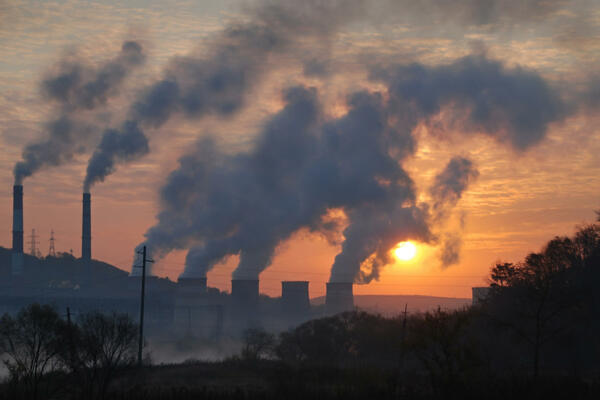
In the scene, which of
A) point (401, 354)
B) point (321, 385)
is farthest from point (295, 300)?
point (401, 354)

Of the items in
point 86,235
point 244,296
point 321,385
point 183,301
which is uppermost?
point 86,235

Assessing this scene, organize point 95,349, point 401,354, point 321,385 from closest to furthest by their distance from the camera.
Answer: point 401,354
point 95,349
point 321,385

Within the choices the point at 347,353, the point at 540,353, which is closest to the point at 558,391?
the point at 540,353

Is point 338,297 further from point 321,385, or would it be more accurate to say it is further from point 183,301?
point 321,385

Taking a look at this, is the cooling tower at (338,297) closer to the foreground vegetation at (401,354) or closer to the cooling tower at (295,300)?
the cooling tower at (295,300)

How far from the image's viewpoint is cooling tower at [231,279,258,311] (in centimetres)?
9005

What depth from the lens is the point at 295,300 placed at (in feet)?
300

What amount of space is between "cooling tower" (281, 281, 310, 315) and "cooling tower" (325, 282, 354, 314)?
540 cm

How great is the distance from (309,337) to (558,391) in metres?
23.4

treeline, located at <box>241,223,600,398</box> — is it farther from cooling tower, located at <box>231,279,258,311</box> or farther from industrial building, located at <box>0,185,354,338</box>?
cooling tower, located at <box>231,279,258,311</box>

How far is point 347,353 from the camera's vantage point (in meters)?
44.0

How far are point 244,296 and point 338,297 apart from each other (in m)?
13.2

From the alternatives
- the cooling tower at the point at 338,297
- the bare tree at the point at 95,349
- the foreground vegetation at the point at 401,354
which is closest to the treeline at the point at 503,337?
the foreground vegetation at the point at 401,354

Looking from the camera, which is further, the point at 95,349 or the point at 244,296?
the point at 244,296
